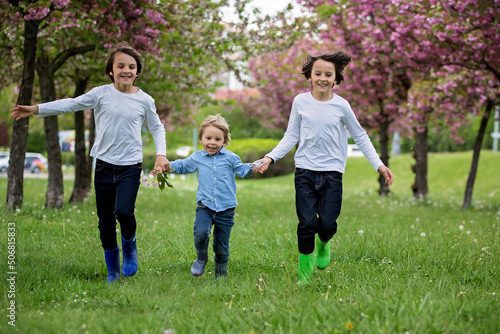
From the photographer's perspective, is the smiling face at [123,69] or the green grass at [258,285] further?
the smiling face at [123,69]

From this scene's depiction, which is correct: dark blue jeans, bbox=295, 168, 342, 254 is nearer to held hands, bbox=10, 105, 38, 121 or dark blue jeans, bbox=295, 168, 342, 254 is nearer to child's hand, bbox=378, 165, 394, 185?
child's hand, bbox=378, 165, 394, 185

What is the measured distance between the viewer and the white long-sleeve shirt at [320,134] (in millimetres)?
4668

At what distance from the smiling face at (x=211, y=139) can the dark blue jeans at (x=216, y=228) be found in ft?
1.74

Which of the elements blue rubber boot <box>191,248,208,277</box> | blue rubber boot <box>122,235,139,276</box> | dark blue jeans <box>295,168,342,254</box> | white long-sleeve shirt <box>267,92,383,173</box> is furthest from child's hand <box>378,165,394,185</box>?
blue rubber boot <box>122,235,139,276</box>

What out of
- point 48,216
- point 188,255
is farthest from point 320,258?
point 48,216

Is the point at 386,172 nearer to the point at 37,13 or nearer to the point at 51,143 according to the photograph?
the point at 37,13

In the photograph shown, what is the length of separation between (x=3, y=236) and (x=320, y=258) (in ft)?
11.9

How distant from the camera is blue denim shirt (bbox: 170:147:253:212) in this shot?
4570mm

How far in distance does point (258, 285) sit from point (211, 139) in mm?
1377

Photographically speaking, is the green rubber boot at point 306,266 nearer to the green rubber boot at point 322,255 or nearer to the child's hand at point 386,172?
the green rubber boot at point 322,255

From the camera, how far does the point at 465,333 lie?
9.98 feet

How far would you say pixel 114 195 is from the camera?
468 cm

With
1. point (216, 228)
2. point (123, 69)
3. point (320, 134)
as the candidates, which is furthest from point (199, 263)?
point (123, 69)

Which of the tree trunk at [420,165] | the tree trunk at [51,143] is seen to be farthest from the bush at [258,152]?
the tree trunk at [51,143]
